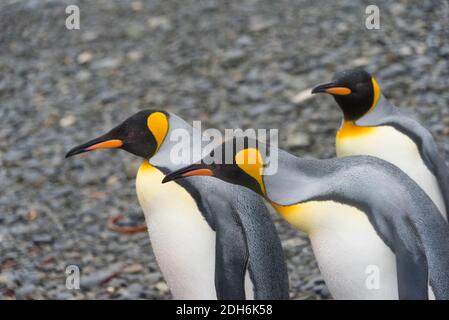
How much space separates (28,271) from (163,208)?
125 centimetres

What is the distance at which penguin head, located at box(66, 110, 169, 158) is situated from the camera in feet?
8.41

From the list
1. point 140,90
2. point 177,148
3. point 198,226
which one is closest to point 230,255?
point 198,226

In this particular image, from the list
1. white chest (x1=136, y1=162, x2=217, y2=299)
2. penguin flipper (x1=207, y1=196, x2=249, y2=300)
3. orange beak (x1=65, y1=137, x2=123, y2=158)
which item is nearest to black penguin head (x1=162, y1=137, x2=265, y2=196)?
penguin flipper (x1=207, y1=196, x2=249, y2=300)

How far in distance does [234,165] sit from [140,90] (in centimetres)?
326

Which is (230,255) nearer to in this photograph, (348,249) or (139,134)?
(348,249)

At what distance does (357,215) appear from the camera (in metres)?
2.20

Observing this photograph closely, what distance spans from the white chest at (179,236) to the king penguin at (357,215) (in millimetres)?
234

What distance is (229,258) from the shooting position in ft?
7.64

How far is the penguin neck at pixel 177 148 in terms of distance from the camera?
8.27 feet

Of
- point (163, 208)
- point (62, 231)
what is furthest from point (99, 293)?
point (163, 208)
